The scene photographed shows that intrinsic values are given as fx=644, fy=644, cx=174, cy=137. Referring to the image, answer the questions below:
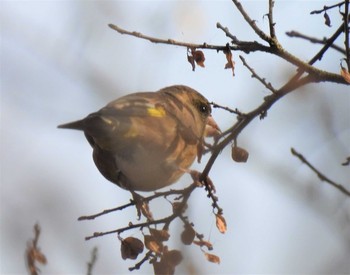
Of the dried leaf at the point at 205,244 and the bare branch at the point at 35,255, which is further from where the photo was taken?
the bare branch at the point at 35,255

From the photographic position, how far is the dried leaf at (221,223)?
326 cm

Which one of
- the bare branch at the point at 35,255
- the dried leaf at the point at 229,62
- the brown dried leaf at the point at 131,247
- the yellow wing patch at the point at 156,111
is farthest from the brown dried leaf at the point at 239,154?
the bare branch at the point at 35,255

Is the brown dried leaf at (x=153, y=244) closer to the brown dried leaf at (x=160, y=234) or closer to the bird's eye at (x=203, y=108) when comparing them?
the brown dried leaf at (x=160, y=234)

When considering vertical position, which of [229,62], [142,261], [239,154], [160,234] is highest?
[229,62]

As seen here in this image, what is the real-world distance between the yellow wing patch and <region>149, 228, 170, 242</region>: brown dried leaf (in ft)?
3.31

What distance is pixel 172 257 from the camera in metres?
3.17

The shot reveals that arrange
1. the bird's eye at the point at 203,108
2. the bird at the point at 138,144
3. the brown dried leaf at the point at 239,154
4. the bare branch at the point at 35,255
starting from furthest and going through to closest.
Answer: the bird's eye at the point at 203,108 → the bird at the point at 138,144 → the bare branch at the point at 35,255 → the brown dried leaf at the point at 239,154

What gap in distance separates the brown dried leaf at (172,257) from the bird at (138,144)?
64 centimetres

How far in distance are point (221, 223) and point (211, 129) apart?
105 cm

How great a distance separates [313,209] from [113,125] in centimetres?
131

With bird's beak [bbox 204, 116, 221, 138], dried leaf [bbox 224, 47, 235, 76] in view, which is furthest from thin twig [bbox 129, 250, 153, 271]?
dried leaf [bbox 224, 47, 235, 76]

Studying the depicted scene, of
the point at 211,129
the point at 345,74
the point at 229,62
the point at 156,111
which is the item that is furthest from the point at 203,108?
the point at 345,74

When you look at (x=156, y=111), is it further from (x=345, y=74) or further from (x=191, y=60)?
(x=345, y=74)

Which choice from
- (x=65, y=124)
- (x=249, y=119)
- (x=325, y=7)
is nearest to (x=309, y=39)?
(x=325, y=7)
